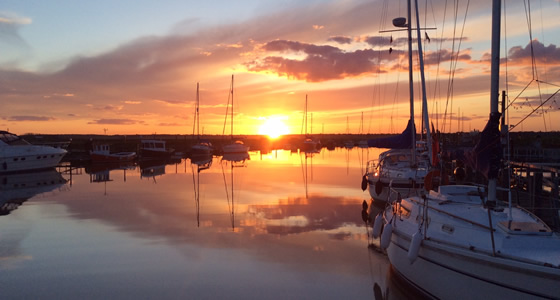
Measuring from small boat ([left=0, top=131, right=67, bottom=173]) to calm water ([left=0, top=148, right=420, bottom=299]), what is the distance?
15775mm

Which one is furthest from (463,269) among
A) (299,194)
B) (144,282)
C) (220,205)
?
(299,194)

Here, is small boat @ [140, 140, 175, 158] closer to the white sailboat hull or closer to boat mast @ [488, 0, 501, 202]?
the white sailboat hull

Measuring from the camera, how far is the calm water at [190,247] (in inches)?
447

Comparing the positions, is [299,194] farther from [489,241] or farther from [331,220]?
[489,241]

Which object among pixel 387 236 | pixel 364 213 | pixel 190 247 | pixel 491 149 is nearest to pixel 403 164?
pixel 364 213

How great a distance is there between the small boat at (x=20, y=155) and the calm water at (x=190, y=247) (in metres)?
15.8

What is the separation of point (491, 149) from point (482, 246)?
7.65 ft

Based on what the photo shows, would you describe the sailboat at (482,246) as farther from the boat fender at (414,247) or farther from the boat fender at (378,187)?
the boat fender at (378,187)

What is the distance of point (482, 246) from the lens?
8.58 m

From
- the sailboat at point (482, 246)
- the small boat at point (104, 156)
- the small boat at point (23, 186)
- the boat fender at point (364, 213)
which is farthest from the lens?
the small boat at point (104, 156)

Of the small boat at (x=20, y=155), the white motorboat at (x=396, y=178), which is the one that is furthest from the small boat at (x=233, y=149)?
the white motorboat at (x=396, y=178)

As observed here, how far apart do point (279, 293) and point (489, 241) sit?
5248 mm

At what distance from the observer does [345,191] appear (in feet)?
96.9

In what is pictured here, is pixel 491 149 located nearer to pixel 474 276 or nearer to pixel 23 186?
pixel 474 276
